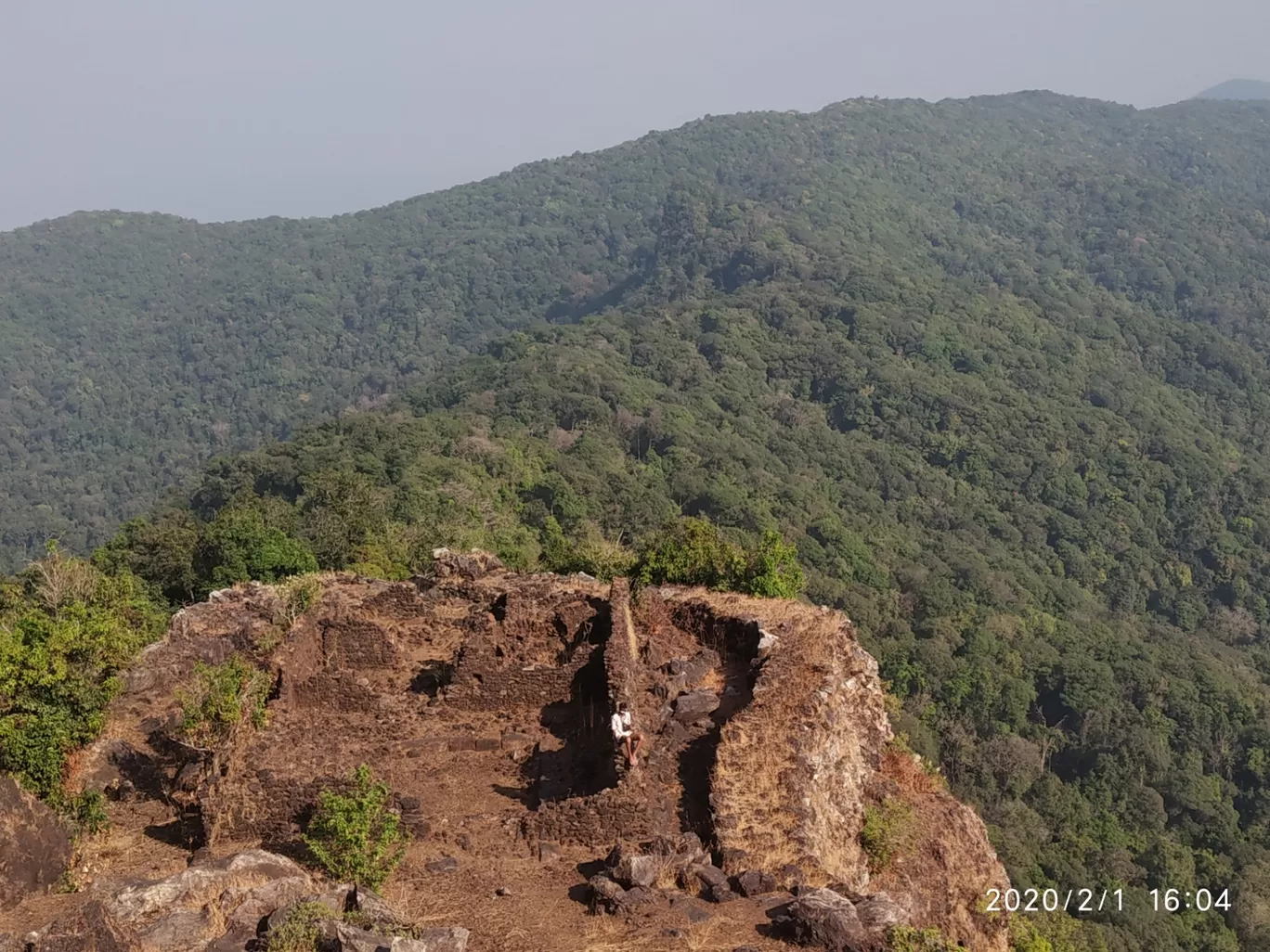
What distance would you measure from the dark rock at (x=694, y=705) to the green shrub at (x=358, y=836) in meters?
4.52

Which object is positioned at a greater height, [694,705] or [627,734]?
[627,734]

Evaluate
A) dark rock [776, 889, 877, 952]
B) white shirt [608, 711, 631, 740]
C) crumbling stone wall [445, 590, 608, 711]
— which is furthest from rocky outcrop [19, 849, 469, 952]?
crumbling stone wall [445, 590, 608, 711]

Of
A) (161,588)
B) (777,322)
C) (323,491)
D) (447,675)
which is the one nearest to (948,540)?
(777,322)

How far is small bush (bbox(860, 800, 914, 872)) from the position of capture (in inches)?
556

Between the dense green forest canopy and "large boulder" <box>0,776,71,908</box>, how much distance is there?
1270 centimetres

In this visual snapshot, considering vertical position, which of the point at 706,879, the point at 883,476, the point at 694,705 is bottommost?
the point at 883,476

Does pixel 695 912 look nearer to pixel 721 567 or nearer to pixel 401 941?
pixel 401 941

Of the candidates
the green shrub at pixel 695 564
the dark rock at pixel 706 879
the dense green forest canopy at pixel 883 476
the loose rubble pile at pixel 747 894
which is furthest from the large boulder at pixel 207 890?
the dense green forest canopy at pixel 883 476

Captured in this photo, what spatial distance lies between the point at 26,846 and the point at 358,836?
12.4ft

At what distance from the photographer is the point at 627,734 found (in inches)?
531

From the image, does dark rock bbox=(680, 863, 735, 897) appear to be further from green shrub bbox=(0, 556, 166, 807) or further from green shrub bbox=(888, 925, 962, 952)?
green shrub bbox=(0, 556, 166, 807)

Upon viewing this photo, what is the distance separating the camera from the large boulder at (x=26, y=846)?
1127 centimetres

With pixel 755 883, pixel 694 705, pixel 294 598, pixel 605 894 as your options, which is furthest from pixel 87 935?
pixel 294 598

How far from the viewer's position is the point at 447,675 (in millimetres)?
17250
